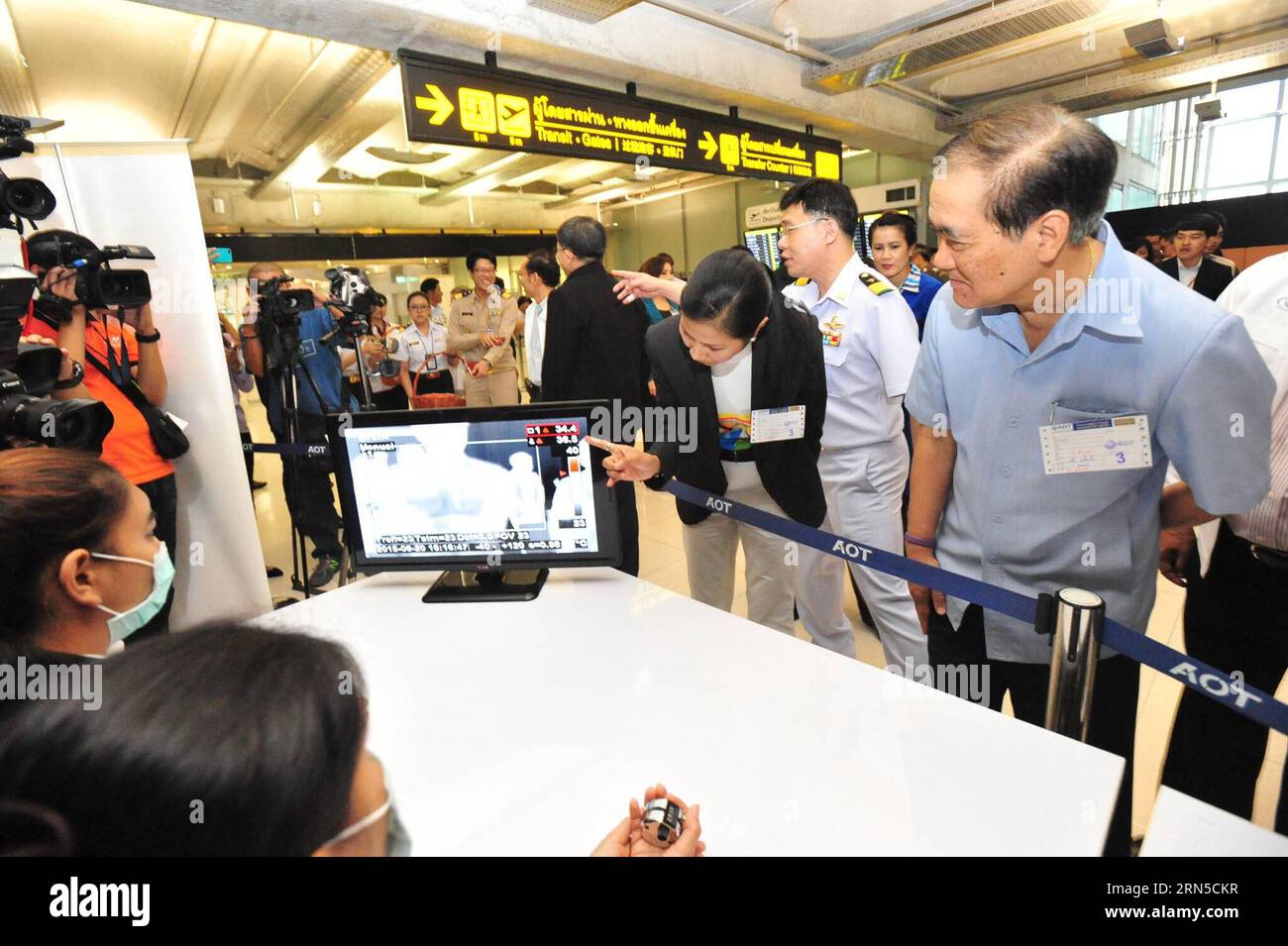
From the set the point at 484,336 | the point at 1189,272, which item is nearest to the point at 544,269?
the point at 484,336

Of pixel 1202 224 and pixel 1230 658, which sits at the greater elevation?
pixel 1202 224

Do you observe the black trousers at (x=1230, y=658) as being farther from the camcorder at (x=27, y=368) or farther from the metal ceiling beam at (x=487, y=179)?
the metal ceiling beam at (x=487, y=179)

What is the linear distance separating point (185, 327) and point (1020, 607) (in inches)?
117

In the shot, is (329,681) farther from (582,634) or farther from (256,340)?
(256,340)

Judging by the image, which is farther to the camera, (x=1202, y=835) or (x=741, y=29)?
(x=741, y=29)

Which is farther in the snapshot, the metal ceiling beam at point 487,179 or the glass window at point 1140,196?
the metal ceiling beam at point 487,179

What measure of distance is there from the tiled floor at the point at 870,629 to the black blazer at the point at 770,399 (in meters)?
1.02

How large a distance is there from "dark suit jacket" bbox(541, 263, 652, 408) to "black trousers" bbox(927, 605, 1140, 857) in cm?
182

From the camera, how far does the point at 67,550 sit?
3.29 feet

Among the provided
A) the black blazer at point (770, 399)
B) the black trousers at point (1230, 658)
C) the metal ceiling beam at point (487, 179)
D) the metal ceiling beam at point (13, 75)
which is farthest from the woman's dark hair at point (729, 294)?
the metal ceiling beam at point (487, 179)

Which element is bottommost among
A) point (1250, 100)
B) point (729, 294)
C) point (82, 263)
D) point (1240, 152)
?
point (729, 294)

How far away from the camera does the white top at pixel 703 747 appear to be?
86cm

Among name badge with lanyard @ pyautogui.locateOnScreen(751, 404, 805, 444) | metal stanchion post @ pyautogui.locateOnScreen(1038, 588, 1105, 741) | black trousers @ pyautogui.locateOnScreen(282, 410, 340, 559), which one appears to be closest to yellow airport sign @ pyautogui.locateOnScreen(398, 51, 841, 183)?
black trousers @ pyautogui.locateOnScreen(282, 410, 340, 559)

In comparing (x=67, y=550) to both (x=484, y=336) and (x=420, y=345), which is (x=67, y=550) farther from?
(x=420, y=345)
